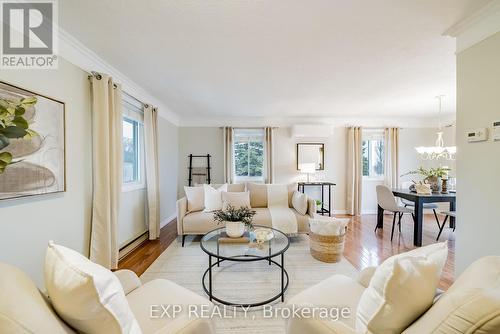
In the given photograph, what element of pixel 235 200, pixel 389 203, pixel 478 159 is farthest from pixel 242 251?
pixel 389 203

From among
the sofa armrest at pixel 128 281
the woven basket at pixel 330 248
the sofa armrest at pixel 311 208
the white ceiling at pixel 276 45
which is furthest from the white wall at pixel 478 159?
the sofa armrest at pixel 128 281

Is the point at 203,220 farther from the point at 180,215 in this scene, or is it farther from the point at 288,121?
the point at 288,121

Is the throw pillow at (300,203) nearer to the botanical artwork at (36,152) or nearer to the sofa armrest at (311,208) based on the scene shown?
the sofa armrest at (311,208)

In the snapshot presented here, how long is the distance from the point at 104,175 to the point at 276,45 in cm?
221

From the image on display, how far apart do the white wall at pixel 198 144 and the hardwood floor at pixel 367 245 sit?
54.0 inches

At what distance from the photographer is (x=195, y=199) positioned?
339 cm

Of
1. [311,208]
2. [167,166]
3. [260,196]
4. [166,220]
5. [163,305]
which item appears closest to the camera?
[163,305]

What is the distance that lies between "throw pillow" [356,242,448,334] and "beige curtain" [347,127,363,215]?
434cm

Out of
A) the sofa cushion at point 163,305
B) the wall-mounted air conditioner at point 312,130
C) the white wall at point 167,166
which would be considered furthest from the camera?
the wall-mounted air conditioner at point 312,130

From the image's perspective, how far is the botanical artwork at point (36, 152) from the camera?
141cm

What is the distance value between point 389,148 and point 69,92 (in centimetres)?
581

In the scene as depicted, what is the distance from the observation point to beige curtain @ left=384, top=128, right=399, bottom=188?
16.1ft

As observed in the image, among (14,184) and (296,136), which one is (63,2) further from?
(296,136)

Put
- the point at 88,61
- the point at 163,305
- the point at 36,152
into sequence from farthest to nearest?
1. the point at 88,61
2. the point at 36,152
3. the point at 163,305
